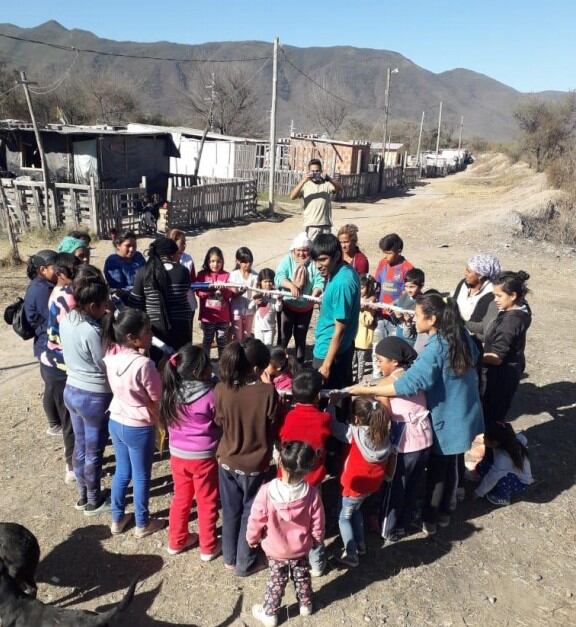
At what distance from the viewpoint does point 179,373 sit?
3373mm

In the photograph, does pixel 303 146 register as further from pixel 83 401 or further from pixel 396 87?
pixel 396 87

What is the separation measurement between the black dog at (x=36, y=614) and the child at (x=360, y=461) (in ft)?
4.93

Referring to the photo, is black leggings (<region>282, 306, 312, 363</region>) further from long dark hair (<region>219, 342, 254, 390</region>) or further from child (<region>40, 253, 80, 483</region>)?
long dark hair (<region>219, 342, 254, 390</region>)

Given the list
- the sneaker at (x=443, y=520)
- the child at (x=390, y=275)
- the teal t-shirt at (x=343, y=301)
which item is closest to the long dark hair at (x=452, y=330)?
the teal t-shirt at (x=343, y=301)

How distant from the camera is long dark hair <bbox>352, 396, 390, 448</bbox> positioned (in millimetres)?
3398

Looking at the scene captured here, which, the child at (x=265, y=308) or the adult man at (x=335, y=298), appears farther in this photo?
the child at (x=265, y=308)

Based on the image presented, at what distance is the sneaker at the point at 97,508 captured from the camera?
4.16 metres

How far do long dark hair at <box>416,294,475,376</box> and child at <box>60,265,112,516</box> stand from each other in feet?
7.22

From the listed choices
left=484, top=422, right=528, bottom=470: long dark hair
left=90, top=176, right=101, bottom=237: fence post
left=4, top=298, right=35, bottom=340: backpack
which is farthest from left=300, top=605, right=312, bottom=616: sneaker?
left=90, top=176, right=101, bottom=237: fence post

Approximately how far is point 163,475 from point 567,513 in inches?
133

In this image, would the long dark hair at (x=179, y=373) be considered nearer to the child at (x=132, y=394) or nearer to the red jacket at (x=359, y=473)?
the child at (x=132, y=394)

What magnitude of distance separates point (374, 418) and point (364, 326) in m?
2.81

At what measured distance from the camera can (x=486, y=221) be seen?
18969mm

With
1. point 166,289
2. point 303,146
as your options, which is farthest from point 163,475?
point 303,146
